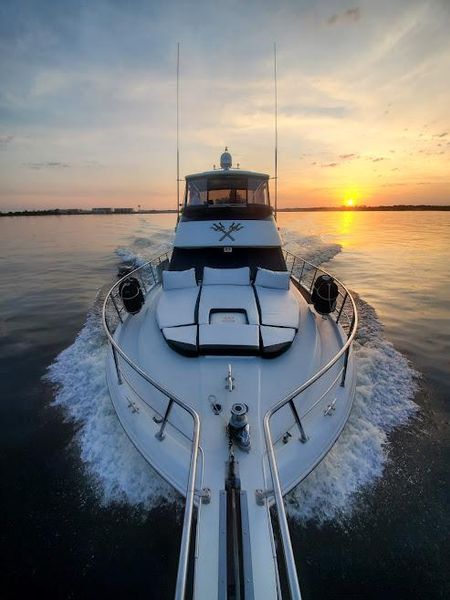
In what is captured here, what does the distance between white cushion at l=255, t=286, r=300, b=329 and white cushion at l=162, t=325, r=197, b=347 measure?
1.24 meters

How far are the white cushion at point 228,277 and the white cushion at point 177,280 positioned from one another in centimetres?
35

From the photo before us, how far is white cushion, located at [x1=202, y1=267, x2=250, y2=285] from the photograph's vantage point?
7.01m

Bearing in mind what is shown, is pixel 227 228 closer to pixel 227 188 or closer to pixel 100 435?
pixel 227 188

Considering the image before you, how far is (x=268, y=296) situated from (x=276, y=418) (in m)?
2.94

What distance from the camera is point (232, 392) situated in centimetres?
411

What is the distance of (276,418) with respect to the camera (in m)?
3.93

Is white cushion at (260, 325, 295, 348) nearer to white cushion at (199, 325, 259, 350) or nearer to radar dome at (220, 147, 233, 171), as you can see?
white cushion at (199, 325, 259, 350)

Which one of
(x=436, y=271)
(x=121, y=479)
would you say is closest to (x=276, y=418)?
(x=121, y=479)

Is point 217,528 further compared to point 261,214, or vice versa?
point 261,214

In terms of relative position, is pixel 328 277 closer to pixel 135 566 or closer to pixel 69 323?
pixel 135 566

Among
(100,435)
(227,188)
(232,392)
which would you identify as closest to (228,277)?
(232,392)

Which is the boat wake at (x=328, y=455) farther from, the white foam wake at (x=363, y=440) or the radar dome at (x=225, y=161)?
the radar dome at (x=225, y=161)

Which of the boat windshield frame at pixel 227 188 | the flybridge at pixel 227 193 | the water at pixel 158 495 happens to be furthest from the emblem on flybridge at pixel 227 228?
the water at pixel 158 495

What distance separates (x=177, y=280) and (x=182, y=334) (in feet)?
7.58
